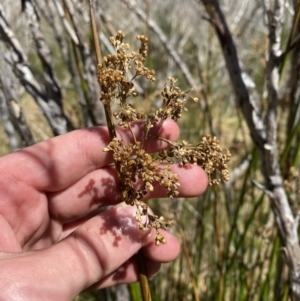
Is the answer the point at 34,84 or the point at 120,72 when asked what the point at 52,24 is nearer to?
the point at 34,84

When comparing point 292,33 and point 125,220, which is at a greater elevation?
point 292,33

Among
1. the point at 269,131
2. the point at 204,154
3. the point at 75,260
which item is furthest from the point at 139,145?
the point at 269,131

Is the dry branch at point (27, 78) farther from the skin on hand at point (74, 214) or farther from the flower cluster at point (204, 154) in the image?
the flower cluster at point (204, 154)

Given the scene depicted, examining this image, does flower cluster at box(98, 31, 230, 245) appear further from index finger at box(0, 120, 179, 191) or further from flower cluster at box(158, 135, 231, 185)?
index finger at box(0, 120, 179, 191)

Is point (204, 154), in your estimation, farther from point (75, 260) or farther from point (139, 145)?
point (75, 260)

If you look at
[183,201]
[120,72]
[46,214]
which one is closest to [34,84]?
[46,214]

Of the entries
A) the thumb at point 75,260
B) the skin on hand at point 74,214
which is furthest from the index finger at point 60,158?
the thumb at point 75,260
